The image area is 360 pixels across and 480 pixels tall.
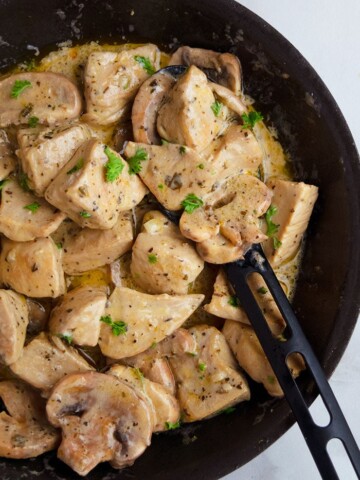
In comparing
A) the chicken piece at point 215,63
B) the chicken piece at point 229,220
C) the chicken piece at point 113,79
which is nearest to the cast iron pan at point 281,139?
the chicken piece at point 215,63

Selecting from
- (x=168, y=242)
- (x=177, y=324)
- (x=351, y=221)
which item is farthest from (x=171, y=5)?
(x=177, y=324)

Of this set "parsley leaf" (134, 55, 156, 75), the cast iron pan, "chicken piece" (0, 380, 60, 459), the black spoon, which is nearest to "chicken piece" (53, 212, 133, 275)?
the black spoon

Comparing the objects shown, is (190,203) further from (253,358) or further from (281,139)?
(253,358)

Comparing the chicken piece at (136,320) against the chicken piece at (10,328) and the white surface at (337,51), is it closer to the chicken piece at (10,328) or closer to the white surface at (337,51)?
the chicken piece at (10,328)

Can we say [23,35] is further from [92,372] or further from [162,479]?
[162,479]

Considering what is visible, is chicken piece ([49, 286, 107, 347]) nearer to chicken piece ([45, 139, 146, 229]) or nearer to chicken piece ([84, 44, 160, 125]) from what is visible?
chicken piece ([45, 139, 146, 229])

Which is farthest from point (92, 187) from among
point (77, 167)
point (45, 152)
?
point (45, 152)
